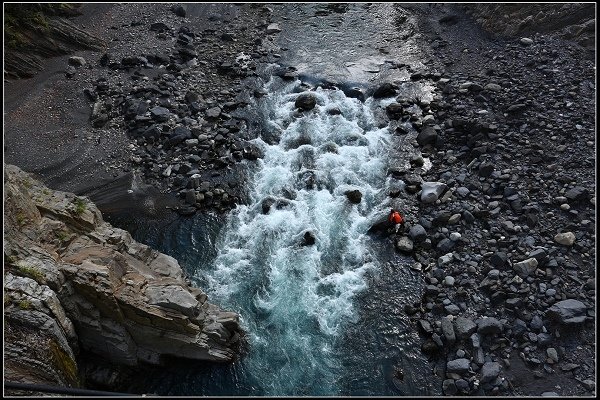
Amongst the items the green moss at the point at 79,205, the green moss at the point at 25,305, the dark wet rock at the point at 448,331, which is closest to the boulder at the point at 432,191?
the dark wet rock at the point at 448,331

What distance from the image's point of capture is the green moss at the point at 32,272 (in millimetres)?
11172

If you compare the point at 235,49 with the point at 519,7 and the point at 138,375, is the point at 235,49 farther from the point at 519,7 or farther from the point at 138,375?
the point at 138,375

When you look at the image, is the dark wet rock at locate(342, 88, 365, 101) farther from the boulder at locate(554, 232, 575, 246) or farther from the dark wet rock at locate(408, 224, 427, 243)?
the boulder at locate(554, 232, 575, 246)

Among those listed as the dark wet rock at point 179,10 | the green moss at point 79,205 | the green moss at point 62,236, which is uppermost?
the dark wet rock at point 179,10

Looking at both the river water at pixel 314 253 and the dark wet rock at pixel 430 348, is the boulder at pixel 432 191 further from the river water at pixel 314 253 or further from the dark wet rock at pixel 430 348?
the dark wet rock at pixel 430 348

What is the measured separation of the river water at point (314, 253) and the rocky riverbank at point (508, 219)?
94 centimetres

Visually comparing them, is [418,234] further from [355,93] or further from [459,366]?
[355,93]

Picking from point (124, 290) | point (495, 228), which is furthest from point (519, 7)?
point (124, 290)

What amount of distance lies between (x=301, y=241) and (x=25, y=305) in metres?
8.11

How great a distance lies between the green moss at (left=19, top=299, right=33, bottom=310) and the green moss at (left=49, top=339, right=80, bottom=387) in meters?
0.90

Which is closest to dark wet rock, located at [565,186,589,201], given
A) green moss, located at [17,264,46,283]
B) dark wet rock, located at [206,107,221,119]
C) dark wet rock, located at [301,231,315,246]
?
dark wet rock, located at [301,231,315,246]

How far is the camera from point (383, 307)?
46.1ft

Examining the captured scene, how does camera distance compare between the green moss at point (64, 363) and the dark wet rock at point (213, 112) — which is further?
the dark wet rock at point (213, 112)

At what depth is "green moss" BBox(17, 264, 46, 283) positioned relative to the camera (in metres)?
11.2
